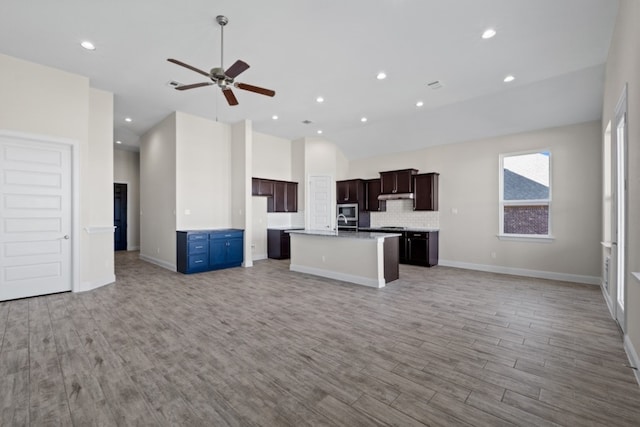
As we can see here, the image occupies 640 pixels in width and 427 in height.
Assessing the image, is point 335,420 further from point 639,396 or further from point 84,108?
point 84,108

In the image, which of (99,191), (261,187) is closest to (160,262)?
(99,191)

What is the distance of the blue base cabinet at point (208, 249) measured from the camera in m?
5.85

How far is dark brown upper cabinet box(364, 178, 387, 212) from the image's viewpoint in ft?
26.0

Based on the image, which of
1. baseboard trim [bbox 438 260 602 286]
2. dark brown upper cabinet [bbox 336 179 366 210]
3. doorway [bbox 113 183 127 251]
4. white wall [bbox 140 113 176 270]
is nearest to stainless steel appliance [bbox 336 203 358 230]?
dark brown upper cabinet [bbox 336 179 366 210]

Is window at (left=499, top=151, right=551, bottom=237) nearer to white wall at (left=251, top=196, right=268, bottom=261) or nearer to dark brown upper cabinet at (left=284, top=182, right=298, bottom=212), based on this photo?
dark brown upper cabinet at (left=284, top=182, right=298, bottom=212)

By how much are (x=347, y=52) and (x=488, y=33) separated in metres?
1.66

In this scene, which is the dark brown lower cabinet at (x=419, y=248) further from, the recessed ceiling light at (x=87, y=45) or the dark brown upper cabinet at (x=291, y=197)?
the recessed ceiling light at (x=87, y=45)

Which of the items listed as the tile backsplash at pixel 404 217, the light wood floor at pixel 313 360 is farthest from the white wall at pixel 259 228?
the light wood floor at pixel 313 360

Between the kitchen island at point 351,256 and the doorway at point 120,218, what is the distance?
6642 mm

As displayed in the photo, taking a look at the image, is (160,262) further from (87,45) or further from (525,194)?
(525,194)

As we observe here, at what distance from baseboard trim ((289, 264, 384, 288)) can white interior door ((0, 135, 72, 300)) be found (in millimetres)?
3827

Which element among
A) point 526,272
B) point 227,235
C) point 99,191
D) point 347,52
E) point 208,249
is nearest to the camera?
point 347,52

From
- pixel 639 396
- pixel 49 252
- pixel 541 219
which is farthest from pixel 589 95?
pixel 49 252

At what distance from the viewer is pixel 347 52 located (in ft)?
12.5
